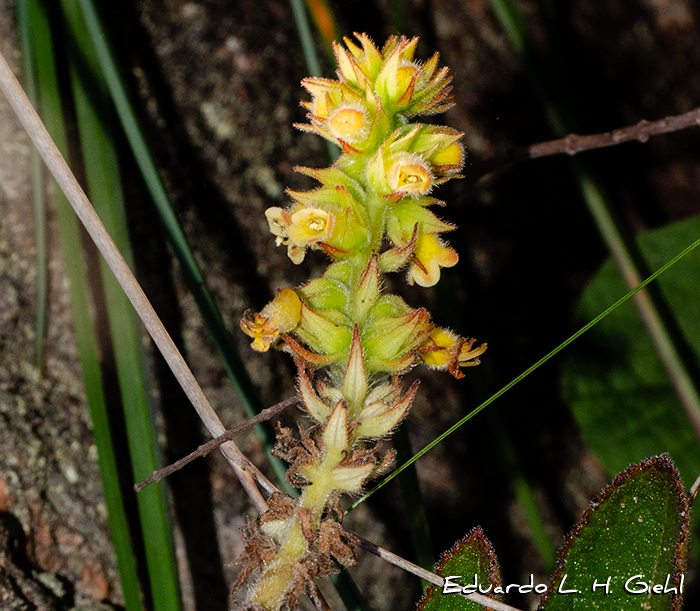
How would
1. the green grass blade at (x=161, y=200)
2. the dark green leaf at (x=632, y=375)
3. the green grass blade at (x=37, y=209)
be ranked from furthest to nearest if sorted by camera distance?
the dark green leaf at (x=632, y=375)
the green grass blade at (x=37, y=209)
the green grass blade at (x=161, y=200)

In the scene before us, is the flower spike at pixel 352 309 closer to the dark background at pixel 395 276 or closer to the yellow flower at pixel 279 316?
the yellow flower at pixel 279 316

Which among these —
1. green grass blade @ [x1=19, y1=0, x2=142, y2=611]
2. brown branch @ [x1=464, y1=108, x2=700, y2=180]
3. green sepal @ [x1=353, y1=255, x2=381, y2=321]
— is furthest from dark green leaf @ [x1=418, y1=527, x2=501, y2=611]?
brown branch @ [x1=464, y1=108, x2=700, y2=180]

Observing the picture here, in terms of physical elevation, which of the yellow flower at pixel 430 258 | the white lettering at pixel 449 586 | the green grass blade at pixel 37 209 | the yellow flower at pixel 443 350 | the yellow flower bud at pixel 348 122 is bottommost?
the white lettering at pixel 449 586

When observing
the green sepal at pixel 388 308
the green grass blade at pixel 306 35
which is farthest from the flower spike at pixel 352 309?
the green grass blade at pixel 306 35

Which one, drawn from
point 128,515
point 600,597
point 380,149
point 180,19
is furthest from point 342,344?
point 180,19

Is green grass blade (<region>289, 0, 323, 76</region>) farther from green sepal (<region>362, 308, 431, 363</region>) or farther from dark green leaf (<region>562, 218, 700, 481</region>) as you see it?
dark green leaf (<region>562, 218, 700, 481</region>)

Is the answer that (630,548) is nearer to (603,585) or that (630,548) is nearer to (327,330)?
(603,585)

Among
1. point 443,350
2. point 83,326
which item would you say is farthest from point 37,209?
point 443,350
